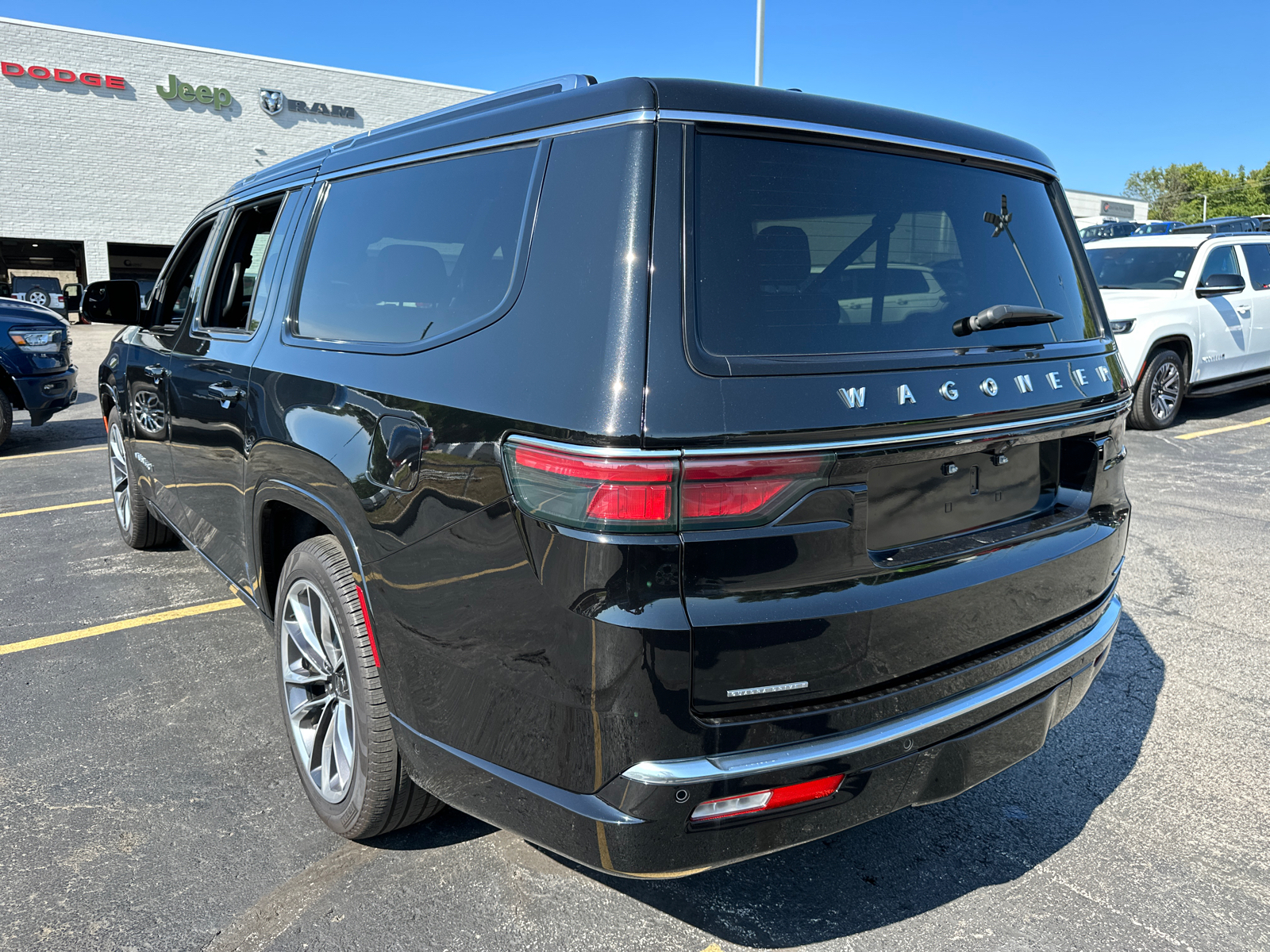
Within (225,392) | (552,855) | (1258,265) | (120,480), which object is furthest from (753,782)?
(1258,265)

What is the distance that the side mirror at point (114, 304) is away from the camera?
4.59m

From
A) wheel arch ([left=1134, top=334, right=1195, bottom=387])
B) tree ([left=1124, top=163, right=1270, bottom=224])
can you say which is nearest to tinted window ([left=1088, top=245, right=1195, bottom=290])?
wheel arch ([left=1134, top=334, right=1195, bottom=387])

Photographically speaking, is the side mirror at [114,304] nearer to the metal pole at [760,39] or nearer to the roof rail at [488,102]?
the roof rail at [488,102]

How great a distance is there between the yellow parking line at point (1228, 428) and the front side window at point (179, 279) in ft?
28.8

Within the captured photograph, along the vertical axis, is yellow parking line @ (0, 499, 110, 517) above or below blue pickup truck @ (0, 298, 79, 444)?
below

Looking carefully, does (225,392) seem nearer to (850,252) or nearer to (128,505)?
(850,252)

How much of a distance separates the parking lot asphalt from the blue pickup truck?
18.3 feet

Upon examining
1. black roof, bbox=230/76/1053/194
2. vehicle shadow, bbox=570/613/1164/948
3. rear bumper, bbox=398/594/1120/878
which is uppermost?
black roof, bbox=230/76/1053/194

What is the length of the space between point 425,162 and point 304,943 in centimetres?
200

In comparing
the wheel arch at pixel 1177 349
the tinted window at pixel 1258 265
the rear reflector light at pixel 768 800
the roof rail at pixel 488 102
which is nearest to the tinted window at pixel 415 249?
the roof rail at pixel 488 102

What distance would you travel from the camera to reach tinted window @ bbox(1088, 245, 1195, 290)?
9.59 m

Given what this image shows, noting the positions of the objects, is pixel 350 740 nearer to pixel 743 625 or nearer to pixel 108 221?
pixel 743 625

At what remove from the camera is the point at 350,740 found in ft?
8.42

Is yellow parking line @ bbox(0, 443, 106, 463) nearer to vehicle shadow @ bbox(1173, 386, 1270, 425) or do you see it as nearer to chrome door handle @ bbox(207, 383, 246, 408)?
chrome door handle @ bbox(207, 383, 246, 408)
